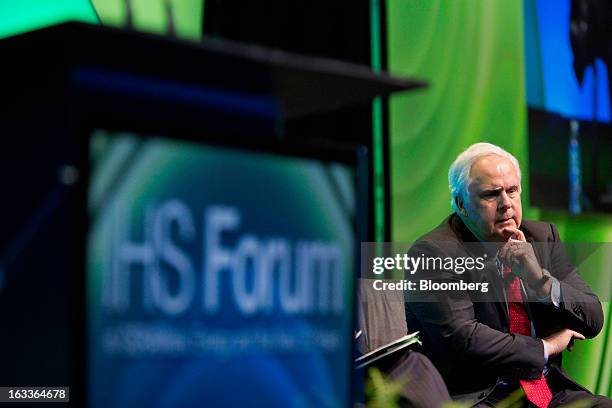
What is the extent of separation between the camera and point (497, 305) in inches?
121

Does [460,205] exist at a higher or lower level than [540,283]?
higher

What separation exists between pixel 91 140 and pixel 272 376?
0.47m

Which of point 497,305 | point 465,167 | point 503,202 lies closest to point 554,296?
point 497,305

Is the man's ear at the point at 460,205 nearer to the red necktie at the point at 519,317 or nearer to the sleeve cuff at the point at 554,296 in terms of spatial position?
the red necktie at the point at 519,317

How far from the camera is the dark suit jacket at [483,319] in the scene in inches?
115

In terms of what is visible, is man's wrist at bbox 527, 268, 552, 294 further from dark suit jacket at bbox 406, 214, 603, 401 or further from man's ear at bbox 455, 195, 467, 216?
man's ear at bbox 455, 195, 467, 216

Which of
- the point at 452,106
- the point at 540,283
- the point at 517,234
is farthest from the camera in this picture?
the point at 452,106

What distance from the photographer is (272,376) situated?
153 cm

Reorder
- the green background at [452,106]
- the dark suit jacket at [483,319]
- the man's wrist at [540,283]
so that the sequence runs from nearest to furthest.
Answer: the dark suit jacket at [483,319]
the man's wrist at [540,283]
the green background at [452,106]

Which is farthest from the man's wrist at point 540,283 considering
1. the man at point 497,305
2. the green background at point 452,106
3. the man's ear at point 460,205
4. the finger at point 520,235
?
the green background at point 452,106

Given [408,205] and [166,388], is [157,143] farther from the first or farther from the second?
[408,205]

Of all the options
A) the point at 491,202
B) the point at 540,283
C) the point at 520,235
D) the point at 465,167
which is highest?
the point at 465,167

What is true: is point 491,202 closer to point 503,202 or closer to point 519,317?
point 503,202

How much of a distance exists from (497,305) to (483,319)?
0.07 meters
